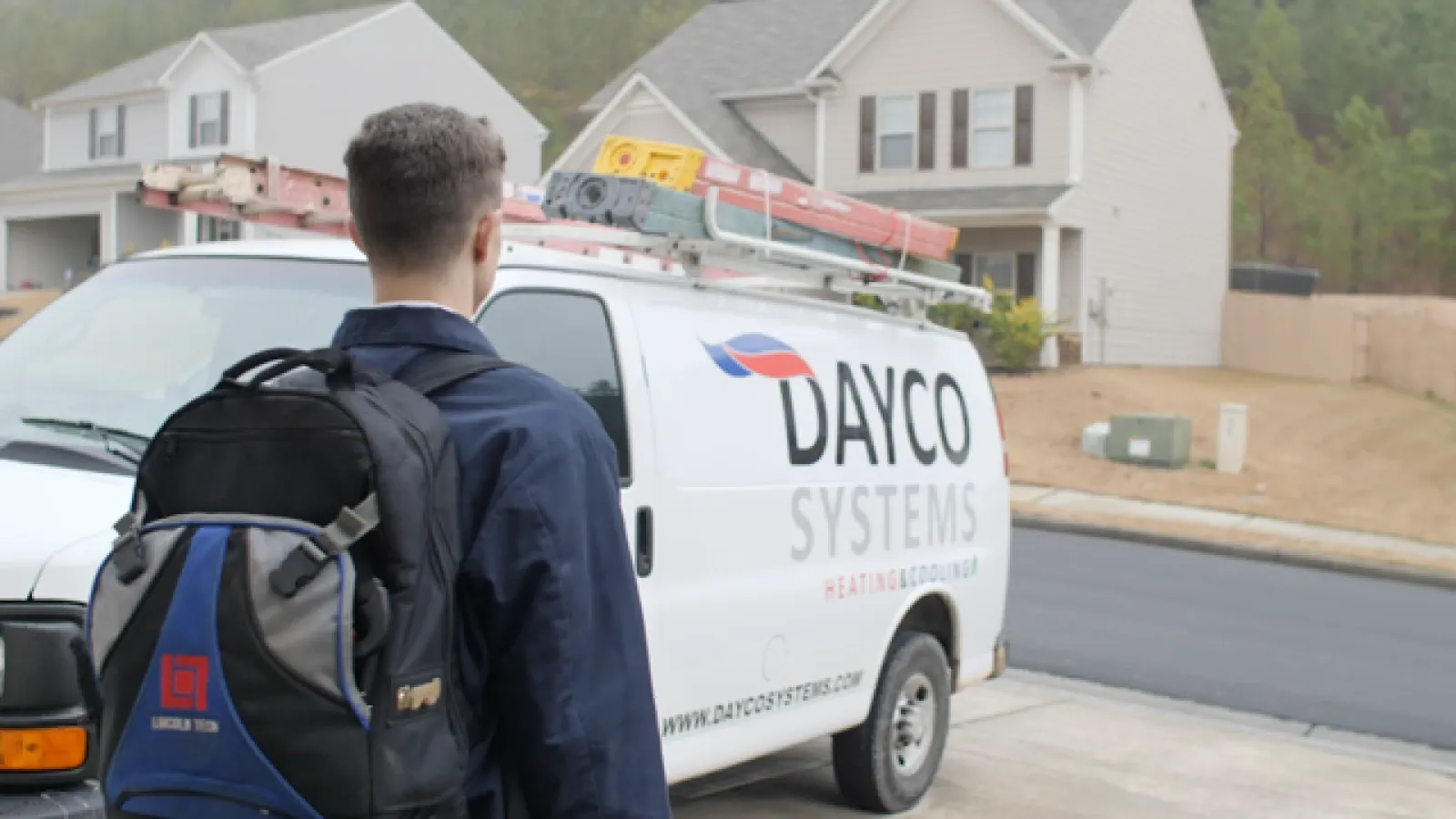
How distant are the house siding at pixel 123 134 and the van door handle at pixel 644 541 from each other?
41.5 metres

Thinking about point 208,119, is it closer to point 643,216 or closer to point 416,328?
point 643,216

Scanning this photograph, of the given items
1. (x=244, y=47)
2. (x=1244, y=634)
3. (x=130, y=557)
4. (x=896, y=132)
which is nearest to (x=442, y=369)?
(x=130, y=557)

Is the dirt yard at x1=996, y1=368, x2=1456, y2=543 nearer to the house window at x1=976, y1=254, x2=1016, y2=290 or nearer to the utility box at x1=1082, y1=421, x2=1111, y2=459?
the utility box at x1=1082, y1=421, x2=1111, y2=459

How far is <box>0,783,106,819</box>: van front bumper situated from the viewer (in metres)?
3.55

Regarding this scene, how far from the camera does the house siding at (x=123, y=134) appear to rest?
4406 centimetres

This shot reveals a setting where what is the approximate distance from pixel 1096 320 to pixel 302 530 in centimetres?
3191

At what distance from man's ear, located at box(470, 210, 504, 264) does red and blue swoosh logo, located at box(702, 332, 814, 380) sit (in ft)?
11.0

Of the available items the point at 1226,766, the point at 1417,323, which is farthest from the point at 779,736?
the point at 1417,323

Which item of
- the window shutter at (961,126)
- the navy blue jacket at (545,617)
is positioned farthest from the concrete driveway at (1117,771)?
the window shutter at (961,126)

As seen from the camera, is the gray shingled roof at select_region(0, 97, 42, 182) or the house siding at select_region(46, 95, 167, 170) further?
the gray shingled roof at select_region(0, 97, 42, 182)

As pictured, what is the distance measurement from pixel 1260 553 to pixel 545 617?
16.9 metres

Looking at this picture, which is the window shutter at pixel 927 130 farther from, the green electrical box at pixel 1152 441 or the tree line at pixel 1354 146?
the tree line at pixel 1354 146

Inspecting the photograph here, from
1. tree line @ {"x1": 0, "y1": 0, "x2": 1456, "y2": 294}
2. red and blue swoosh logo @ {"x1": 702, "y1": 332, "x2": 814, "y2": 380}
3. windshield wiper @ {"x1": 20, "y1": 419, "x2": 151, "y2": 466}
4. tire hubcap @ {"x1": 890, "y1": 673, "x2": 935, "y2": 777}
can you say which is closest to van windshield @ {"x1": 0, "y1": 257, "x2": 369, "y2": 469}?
windshield wiper @ {"x1": 20, "y1": 419, "x2": 151, "y2": 466}

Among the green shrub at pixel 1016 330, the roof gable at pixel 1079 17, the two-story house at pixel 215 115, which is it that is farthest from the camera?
the two-story house at pixel 215 115
